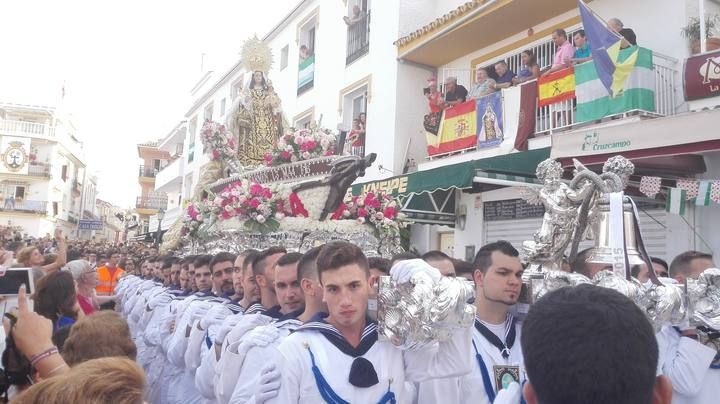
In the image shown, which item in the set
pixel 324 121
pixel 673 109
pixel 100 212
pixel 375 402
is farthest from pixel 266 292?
pixel 100 212

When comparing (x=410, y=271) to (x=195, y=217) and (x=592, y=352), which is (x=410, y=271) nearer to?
(x=592, y=352)

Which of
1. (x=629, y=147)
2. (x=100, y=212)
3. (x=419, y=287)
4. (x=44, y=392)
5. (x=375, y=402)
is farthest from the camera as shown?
(x=100, y=212)

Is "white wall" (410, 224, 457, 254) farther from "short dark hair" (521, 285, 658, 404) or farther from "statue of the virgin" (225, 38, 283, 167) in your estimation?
"short dark hair" (521, 285, 658, 404)

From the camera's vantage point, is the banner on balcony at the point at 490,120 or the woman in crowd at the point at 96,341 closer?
the woman in crowd at the point at 96,341

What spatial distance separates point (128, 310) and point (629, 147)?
6.50 metres

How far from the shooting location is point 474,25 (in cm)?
1073

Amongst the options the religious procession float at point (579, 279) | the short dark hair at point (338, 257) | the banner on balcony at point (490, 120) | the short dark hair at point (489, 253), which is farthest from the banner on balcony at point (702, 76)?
the short dark hair at point (338, 257)

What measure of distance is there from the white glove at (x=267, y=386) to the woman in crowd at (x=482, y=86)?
8774 mm

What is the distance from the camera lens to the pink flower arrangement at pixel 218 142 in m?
7.68

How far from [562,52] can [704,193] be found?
333 centimetres

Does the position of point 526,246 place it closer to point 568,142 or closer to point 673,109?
point 568,142

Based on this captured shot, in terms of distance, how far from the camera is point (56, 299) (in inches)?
157

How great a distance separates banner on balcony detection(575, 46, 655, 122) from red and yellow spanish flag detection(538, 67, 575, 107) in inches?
16.8

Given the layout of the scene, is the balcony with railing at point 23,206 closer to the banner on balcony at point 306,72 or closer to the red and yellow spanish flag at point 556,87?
the banner on balcony at point 306,72
